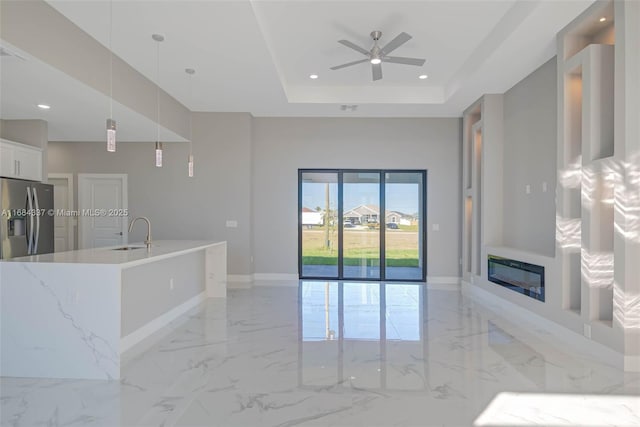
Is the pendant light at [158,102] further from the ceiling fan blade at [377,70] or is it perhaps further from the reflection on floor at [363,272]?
the reflection on floor at [363,272]

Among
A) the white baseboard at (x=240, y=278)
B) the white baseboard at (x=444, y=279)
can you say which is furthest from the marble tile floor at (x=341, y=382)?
the white baseboard at (x=444, y=279)

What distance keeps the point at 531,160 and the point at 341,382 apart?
3.85 m

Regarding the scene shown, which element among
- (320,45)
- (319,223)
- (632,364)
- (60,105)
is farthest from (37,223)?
(632,364)

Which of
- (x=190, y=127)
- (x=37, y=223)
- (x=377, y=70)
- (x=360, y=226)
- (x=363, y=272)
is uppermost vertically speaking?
(x=377, y=70)

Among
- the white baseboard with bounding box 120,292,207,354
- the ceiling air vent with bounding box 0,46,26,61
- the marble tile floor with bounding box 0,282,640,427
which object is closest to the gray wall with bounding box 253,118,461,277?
the white baseboard with bounding box 120,292,207,354

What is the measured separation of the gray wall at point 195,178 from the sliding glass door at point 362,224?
1.20m

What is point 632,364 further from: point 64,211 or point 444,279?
point 64,211

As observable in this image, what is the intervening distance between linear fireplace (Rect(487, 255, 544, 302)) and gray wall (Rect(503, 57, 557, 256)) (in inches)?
12.3

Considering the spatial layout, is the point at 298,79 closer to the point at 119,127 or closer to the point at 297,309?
the point at 119,127

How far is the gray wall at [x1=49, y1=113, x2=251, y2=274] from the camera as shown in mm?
6590

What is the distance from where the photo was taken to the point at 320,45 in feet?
14.7

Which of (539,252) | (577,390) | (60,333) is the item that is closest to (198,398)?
(60,333)

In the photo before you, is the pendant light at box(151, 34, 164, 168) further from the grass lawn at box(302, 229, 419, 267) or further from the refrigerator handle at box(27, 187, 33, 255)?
the grass lawn at box(302, 229, 419, 267)

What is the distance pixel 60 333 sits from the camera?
2.78 meters
